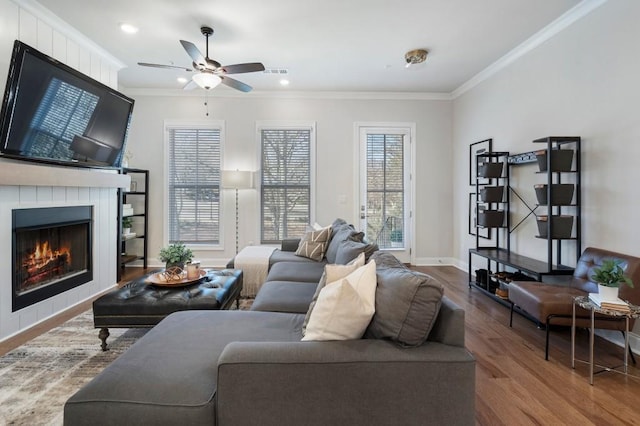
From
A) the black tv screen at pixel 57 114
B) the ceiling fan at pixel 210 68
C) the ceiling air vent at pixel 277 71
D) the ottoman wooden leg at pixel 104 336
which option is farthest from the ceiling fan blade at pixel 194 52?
the ottoman wooden leg at pixel 104 336

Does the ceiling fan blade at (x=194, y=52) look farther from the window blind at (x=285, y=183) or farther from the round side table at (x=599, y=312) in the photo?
the round side table at (x=599, y=312)

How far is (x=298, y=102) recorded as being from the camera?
5332 mm

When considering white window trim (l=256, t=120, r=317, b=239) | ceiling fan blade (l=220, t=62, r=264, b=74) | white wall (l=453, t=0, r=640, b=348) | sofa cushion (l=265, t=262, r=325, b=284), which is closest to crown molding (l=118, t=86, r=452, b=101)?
white window trim (l=256, t=120, r=317, b=239)

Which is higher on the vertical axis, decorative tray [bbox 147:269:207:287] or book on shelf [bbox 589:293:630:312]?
book on shelf [bbox 589:293:630:312]

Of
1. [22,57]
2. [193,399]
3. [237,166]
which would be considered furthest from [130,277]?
[193,399]

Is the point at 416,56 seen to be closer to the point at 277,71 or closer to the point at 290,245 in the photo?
the point at 277,71

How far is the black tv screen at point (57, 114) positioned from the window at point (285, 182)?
7.19ft

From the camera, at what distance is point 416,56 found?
3873mm

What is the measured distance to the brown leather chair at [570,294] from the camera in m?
2.24

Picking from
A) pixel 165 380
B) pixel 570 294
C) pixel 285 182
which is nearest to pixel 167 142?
pixel 285 182

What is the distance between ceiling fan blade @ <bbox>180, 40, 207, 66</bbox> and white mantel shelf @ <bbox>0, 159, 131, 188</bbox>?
5.73ft

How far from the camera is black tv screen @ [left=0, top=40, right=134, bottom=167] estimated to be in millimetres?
2584

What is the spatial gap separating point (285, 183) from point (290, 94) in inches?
59.8

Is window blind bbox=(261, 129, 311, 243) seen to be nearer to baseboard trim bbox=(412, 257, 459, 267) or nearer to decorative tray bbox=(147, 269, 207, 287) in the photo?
baseboard trim bbox=(412, 257, 459, 267)
